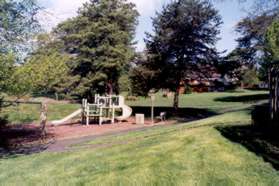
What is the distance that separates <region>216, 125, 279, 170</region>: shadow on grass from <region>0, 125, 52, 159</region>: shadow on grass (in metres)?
7.33

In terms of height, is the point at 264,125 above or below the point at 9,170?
above

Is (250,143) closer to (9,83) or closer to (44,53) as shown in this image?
(9,83)

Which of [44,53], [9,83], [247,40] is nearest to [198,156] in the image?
[9,83]

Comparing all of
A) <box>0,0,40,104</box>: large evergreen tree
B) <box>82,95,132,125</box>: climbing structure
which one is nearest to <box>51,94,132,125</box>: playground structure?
<box>82,95,132,125</box>: climbing structure

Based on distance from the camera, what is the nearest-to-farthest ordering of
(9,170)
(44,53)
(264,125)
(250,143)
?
(250,143) → (9,170) → (264,125) → (44,53)

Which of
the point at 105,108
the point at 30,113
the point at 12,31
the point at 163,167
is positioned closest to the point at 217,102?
the point at 105,108

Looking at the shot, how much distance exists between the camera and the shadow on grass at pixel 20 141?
50.5 feet

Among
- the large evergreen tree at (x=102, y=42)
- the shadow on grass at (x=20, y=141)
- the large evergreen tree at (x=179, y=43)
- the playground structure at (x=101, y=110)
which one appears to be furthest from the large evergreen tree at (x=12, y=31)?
the large evergreen tree at (x=102, y=42)

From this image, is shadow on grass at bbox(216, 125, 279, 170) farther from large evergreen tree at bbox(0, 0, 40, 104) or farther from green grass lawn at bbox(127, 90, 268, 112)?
green grass lawn at bbox(127, 90, 268, 112)

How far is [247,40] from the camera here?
5125cm

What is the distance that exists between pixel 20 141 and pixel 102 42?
57.9ft

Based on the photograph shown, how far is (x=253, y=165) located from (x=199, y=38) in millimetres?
24115

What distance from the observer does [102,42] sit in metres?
35.6

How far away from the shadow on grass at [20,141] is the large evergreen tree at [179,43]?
9.91m
